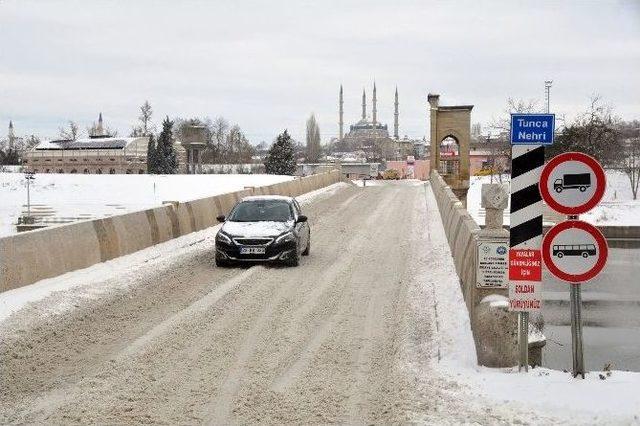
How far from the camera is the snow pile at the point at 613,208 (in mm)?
48344

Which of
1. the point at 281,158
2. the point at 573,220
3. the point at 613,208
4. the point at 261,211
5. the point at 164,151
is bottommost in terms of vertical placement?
the point at 613,208

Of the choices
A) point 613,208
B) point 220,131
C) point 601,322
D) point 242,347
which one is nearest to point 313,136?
point 220,131

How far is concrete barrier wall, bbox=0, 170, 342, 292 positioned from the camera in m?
11.6

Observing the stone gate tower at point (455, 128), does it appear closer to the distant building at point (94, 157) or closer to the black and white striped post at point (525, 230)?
the black and white striped post at point (525, 230)

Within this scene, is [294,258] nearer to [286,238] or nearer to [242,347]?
[286,238]

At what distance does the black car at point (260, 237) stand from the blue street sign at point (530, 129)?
27.4ft

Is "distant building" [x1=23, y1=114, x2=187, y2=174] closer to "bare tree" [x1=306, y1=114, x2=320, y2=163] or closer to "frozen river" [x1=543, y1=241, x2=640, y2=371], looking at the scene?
"bare tree" [x1=306, y1=114, x2=320, y2=163]

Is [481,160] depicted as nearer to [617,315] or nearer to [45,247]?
[617,315]

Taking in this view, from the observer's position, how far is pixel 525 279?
7074mm

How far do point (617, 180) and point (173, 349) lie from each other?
78.3m

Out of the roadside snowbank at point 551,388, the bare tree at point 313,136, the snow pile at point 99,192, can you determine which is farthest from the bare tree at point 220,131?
the roadside snowbank at point 551,388

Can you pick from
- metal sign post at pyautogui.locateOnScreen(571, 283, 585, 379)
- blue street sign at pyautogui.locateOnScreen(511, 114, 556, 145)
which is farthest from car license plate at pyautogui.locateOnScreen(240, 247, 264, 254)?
metal sign post at pyautogui.locateOnScreen(571, 283, 585, 379)

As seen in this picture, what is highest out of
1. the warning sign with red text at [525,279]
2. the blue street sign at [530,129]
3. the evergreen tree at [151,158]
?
the evergreen tree at [151,158]

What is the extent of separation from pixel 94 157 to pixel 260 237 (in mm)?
107191
